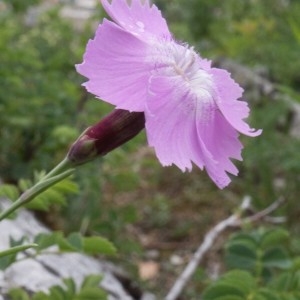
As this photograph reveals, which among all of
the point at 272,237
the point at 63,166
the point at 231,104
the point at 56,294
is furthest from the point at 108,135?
the point at 272,237

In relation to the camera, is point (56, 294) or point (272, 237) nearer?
point (56, 294)

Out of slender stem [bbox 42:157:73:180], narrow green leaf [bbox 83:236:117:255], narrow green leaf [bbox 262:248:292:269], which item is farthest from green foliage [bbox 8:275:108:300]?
slender stem [bbox 42:157:73:180]

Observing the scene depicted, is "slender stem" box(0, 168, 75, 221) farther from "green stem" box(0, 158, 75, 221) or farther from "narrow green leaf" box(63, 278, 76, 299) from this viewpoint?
"narrow green leaf" box(63, 278, 76, 299)

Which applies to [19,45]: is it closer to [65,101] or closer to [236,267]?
[65,101]

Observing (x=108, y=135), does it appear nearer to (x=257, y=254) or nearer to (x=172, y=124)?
(x=172, y=124)

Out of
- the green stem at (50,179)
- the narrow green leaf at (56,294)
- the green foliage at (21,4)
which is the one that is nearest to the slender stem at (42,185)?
the green stem at (50,179)

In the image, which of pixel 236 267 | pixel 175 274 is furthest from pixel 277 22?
pixel 236 267
